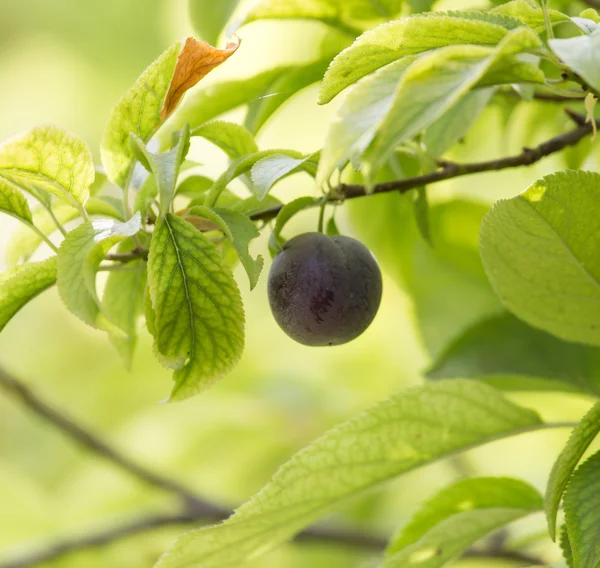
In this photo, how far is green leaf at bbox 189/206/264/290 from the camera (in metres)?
0.60

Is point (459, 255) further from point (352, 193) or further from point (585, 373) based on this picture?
point (352, 193)

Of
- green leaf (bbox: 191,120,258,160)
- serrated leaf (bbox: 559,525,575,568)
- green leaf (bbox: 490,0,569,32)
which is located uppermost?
green leaf (bbox: 490,0,569,32)

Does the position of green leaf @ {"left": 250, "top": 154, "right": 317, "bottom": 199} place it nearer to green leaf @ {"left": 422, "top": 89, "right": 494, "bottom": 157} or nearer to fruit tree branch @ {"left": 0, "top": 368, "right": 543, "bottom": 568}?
green leaf @ {"left": 422, "top": 89, "right": 494, "bottom": 157}

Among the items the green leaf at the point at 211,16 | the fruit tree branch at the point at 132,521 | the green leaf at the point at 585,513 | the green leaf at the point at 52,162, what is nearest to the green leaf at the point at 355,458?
the green leaf at the point at 585,513

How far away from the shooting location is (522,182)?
Result: 70.3 inches

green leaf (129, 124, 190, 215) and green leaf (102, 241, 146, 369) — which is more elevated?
green leaf (129, 124, 190, 215)

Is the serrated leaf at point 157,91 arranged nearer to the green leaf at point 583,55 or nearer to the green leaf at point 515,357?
the green leaf at point 583,55

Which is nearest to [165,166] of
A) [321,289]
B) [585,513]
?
[321,289]

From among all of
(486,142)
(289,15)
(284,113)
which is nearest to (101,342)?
(284,113)

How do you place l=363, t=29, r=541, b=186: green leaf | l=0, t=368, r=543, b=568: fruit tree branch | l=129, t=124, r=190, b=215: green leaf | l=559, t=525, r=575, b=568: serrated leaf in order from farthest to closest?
l=0, t=368, r=543, b=568: fruit tree branch < l=559, t=525, r=575, b=568: serrated leaf < l=129, t=124, r=190, b=215: green leaf < l=363, t=29, r=541, b=186: green leaf

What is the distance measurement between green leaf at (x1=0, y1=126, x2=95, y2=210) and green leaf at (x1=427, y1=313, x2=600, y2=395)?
51 cm

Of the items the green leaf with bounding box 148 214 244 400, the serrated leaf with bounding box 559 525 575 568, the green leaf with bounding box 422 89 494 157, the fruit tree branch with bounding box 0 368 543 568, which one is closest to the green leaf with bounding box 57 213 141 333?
the green leaf with bounding box 148 214 244 400

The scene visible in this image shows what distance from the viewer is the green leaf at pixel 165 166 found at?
0.57m

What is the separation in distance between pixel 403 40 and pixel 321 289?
227 millimetres
